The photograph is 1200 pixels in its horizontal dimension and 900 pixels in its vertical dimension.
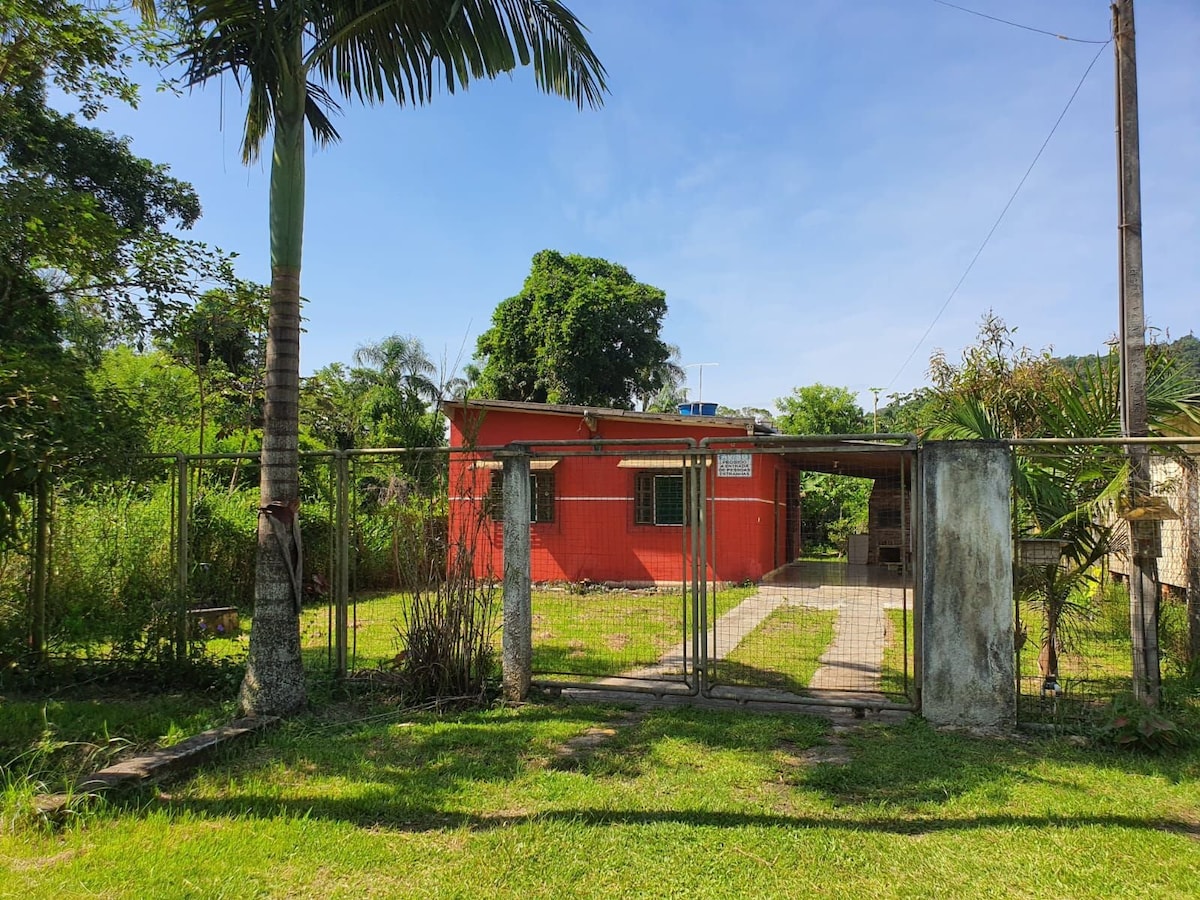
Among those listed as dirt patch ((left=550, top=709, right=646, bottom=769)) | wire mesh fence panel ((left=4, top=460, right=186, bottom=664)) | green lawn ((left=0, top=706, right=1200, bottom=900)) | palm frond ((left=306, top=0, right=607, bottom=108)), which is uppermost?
palm frond ((left=306, top=0, right=607, bottom=108))

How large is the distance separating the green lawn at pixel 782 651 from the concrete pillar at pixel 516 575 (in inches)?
68.1

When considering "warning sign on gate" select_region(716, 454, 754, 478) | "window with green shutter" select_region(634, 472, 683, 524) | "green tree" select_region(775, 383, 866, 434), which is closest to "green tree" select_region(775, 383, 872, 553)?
"green tree" select_region(775, 383, 866, 434)

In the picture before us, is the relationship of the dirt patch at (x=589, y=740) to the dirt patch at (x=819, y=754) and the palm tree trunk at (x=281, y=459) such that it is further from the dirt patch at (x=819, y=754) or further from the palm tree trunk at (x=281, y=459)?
the palm tree trunk at (x=281, y=459)

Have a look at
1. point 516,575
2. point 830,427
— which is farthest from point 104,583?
point 830,427

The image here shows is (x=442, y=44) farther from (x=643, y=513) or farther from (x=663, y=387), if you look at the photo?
(x=663, y=387)

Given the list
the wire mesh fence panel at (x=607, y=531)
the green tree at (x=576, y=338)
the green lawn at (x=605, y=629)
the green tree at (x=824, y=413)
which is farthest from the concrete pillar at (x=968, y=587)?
the green tree at (x=824, y=413)

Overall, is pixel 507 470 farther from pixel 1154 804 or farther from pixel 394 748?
pixel 1154 804

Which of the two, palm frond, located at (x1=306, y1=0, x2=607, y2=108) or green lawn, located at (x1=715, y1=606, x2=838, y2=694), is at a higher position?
palm frond, located at (x1=306, y1=0, x2=607, y2=108)

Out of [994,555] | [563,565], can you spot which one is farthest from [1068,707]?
[563,565]

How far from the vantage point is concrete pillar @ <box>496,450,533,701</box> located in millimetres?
6277

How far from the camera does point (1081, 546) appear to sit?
5977mm

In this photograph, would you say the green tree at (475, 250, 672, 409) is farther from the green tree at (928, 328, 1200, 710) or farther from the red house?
the green tree at (928, 328, 1200, 710)

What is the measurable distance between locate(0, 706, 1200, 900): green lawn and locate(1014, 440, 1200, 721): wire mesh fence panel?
122cm

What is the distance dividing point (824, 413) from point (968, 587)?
113 feet
